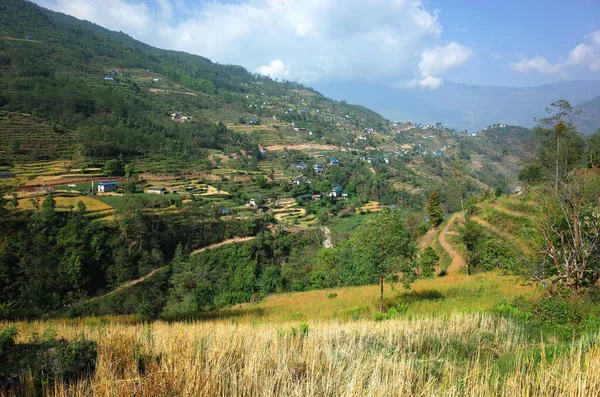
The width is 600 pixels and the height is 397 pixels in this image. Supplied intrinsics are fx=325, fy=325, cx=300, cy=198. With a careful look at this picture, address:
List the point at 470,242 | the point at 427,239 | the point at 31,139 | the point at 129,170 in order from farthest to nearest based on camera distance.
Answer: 1. the point at 129,170
2. the point at 31,139
3. the point at 427,239
4. the point at 470,242

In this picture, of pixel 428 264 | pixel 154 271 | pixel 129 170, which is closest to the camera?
pixel 428 264

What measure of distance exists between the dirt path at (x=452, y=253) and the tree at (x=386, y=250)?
14612 millimetres

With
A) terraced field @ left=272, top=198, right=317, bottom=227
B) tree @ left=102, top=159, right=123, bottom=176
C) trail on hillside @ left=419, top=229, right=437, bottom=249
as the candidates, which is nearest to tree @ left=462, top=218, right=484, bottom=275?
trail on hillside @ left=419, top=229, right=437, bottom=249

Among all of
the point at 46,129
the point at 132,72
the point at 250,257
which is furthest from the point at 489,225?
the point at 132,72

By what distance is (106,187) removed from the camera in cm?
4578

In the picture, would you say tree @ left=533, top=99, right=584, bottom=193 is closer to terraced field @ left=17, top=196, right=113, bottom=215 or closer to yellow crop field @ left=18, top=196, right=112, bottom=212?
terraced field @ left=17, top=196, right=113, bottom=215

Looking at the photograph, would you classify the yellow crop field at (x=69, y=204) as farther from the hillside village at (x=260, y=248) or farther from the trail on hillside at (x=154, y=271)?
the trail on hillside at (x=154, y=271)

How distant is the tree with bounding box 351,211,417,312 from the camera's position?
1091 centimetres

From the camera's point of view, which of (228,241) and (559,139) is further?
(228,241)

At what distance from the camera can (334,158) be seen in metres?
94.9

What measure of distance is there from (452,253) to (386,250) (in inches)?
787

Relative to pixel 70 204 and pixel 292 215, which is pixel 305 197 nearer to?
pixel 292 215

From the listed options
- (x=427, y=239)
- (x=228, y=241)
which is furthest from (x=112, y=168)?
(x=427, y=239)

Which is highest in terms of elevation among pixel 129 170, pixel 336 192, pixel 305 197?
pixel 129 170
